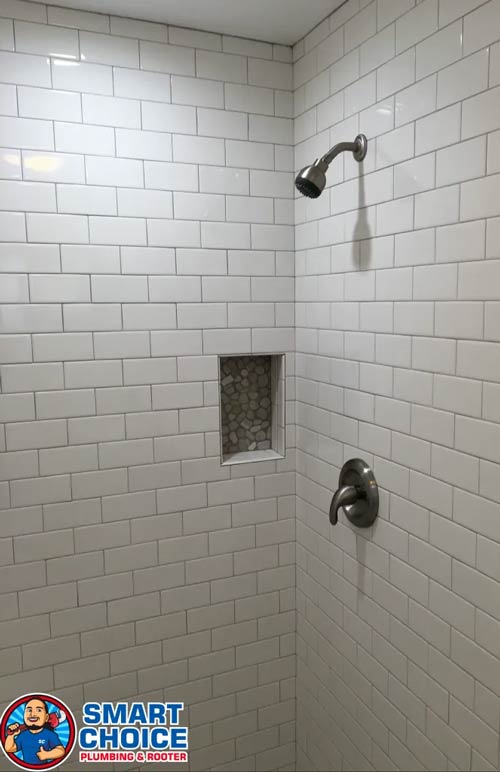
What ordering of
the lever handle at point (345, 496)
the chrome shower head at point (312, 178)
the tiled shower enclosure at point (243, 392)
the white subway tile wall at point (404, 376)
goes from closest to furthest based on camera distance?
1. the white subway tile wall at point (404, 376)
2. the tiled shower enclosure at point (243, 392)
3. the chrome shower head at point (312, 178)
4. the lever handle at point (345, 496)

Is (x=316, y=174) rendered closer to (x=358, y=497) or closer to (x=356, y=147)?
(x=356, y=147)

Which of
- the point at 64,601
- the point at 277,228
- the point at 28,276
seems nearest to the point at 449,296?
the point at 277,228

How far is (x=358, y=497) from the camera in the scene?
169 cm

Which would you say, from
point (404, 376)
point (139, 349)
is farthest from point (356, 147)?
point (139, 349)

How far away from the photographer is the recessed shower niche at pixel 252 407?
2.09m

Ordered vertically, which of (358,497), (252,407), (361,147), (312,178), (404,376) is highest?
(361,147)

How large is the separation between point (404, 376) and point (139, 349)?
0.84 meters

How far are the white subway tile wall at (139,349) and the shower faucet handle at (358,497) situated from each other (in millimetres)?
408

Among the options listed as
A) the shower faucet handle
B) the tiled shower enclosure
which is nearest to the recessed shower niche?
the tiled shower enclosure

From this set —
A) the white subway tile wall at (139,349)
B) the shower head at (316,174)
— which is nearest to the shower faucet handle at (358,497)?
the white subway tile wall at (139,349)

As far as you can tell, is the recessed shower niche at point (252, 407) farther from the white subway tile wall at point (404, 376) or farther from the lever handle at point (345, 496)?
the lever handle at point (345, 496)

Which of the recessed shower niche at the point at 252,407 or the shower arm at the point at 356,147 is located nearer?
the shower arm at the point at 356,147

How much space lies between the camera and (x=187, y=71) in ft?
6.00

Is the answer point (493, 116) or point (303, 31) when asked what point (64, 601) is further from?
point (303, 31)
